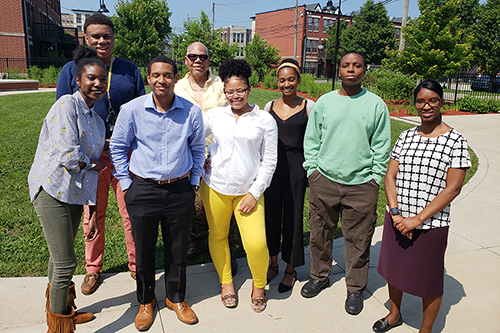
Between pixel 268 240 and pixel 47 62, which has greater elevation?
pixel 47 62

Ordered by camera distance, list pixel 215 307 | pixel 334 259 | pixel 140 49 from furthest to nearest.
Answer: pixel 140 49
pixel 334 259
pixel 215 307

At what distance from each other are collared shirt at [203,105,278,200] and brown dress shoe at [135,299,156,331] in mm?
1143

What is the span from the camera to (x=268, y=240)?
3.70m

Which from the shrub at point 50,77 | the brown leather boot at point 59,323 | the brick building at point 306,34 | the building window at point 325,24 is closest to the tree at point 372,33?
the brick building at point 306,34

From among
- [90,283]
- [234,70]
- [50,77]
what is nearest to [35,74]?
[50,77]

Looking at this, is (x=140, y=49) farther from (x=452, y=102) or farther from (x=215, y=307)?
(x=215, y=307)

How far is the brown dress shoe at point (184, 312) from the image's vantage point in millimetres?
3064

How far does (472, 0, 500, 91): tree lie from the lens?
30.4 metres

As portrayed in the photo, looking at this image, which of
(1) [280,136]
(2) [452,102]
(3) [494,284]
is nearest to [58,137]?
(1) [280,136]

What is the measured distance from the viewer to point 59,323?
266 cm

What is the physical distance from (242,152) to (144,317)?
1.58 metres

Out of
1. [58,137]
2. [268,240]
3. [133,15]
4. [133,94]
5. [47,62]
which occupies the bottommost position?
[268,240]

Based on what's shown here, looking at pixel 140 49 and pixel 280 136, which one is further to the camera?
pixel 140 49

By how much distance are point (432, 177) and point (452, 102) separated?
19.3m
